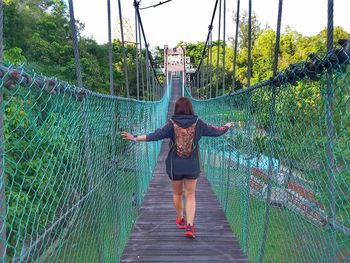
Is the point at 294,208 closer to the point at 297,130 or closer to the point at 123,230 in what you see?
the point at 297,130

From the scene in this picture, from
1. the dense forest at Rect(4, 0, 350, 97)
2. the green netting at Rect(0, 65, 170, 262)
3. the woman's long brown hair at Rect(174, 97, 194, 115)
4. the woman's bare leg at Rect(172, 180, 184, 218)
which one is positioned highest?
the dense forest at Rect(4, 0, 350, 97)

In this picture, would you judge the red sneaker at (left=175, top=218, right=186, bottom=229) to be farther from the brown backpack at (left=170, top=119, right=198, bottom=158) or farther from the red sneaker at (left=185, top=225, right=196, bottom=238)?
the brown backpack at (left=170, top=119, right=198, bottom=158)

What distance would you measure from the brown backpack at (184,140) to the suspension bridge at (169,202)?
1.09 ft

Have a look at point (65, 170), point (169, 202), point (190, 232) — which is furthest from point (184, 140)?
point (169, 202)

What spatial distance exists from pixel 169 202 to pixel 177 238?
0.85m

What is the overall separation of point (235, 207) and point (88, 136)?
1.34 m

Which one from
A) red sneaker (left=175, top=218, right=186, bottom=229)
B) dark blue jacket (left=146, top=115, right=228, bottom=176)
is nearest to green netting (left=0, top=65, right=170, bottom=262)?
dark blue jacket (left=146, top=115, right=228, bottom=176)

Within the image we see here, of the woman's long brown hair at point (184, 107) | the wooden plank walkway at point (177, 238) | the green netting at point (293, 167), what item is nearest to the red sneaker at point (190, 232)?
the wooden plank walkway at point (177, 238)

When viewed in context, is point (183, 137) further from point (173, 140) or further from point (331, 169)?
point (331, 169)

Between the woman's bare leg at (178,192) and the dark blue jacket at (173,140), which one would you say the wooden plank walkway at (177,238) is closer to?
the woman's bare leg at (178,192)

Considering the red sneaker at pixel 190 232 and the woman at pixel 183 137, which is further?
the red sneaker at pixel 190 232

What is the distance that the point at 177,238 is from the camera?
2363 millimetres

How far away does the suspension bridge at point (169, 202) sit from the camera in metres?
0.88

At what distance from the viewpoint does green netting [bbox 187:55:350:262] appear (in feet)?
3.05
